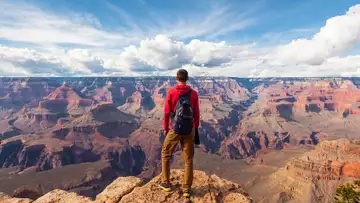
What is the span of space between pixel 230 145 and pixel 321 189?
326 ft

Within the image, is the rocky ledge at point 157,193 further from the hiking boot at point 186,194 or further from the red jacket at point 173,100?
the red jacket at point 173,100

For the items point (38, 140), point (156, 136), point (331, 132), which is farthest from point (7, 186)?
point (331, 132)

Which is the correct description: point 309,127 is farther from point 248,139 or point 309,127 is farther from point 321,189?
point 321,189

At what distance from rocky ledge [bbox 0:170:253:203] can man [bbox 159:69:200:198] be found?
1.38ft

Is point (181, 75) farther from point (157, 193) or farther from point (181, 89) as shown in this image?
point (157, 193)

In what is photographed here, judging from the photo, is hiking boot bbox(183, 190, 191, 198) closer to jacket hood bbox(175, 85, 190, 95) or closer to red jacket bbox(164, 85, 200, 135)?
red jacket bbox(164, 85, 200, 135)

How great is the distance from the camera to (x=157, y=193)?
9.80 meters

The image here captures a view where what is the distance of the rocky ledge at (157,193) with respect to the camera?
9.57 meters

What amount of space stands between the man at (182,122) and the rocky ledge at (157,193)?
1.38 feet

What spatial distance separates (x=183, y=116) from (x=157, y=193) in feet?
10.7

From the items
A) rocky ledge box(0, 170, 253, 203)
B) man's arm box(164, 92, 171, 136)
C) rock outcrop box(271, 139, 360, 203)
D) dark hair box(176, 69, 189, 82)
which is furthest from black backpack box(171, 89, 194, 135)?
rock outcrop box(271, 139, 360, 203)

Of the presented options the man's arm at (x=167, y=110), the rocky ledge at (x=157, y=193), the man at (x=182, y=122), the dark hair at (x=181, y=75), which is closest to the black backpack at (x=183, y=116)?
the man at (x=182, y=122)

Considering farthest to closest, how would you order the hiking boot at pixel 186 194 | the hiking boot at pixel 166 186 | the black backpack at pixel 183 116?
the hiking boot at pixel 166 186 < the hiking boot at pixel 186 194 < the black backpack at pixel 183 116

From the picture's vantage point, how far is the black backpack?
362 inches
